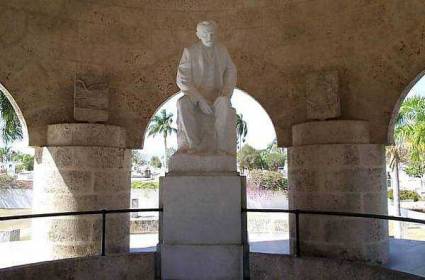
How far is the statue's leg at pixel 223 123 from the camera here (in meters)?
3.81

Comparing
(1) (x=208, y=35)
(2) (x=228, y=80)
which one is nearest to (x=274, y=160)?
(2) (x=228, y=80)

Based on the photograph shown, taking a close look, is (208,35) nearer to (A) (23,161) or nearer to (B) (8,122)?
(B) (8,122)

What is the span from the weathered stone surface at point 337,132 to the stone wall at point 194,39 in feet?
1.28

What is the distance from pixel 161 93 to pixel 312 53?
2637 mm

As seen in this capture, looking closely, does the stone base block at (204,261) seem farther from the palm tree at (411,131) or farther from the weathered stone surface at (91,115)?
the palm tree at (411,131)

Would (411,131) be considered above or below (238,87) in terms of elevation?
above

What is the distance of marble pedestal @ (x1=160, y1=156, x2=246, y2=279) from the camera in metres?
3.61

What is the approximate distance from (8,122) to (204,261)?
10233 mm

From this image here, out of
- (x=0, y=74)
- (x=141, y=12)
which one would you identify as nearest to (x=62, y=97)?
(x=0, y=74)

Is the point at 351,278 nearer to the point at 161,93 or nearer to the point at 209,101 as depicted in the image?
the point at 209,101

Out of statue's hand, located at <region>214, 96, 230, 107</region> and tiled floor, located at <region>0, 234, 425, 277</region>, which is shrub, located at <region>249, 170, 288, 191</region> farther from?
statue's hand, located at <region>214, 96, 230, 107</region>

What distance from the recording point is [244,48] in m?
6.48

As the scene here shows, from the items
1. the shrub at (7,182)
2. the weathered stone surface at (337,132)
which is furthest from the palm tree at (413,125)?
the shrub at (7,182)

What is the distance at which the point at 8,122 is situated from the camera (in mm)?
11508
